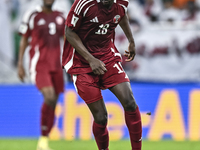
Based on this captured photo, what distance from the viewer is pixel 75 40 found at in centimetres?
473

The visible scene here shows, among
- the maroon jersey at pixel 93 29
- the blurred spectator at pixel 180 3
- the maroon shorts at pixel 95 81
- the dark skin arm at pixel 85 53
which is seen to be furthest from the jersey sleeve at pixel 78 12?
the blurred spectator at pixel 180 3

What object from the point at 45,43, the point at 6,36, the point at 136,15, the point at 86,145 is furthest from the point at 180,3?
the point at 86,145

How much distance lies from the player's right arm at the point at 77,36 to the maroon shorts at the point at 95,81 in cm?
19

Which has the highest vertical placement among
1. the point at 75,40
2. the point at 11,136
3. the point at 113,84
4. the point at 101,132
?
the point at 75,40

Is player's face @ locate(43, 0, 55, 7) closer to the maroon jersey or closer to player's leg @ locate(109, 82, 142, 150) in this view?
the maroon jersey

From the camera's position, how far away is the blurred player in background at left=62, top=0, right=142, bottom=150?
466 centimetres

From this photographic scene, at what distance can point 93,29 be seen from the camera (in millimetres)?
4781

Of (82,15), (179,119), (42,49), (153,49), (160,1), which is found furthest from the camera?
(160,1)

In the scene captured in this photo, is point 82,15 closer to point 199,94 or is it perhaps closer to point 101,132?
point 101,132

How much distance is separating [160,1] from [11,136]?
5.28 m

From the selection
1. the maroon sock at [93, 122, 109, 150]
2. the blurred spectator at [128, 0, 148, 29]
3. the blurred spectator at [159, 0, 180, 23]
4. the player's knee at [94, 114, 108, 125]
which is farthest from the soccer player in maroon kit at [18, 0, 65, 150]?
the blurred spectator at [159, 0, 180, 23]

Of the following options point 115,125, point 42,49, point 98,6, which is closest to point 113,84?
point 98,6

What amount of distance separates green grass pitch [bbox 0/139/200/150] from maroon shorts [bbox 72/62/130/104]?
233 cm

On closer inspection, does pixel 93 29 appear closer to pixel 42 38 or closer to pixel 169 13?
pixel 42 38
